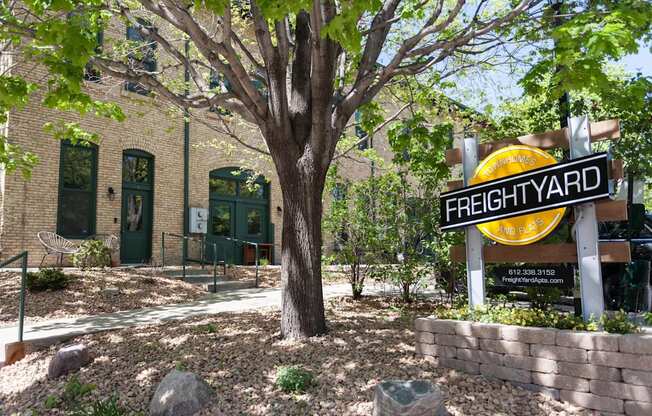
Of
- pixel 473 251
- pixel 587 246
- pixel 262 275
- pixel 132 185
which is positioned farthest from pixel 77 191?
pixel 587 246

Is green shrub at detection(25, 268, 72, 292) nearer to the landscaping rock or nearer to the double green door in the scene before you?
the landscaping rock

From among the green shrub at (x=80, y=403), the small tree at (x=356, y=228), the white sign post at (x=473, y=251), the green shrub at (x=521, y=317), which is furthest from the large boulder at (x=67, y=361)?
the small tree at (x=356, y=228)

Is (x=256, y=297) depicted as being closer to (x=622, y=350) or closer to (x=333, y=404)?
(x=333, y=404)

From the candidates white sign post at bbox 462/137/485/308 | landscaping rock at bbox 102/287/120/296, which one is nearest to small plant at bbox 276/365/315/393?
white sign post at bbox 462/137/485/308

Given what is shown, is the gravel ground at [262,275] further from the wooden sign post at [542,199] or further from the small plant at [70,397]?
the small plant at [70,397]

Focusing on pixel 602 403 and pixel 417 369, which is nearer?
pixel 602 403

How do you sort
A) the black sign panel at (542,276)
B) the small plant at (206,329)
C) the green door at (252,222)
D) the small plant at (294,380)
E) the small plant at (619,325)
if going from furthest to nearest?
the green door at (252,222), the small plant at (206,329), the black sign panel at (542,276), the small plant at (294,380), the small plant at (619,325)

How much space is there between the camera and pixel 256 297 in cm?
970

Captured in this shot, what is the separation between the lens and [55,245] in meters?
11.3

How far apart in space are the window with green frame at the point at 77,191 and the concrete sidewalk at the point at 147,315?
487 centimetres

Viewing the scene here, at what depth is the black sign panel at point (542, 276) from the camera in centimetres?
479

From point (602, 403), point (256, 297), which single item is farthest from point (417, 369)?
point (256, 297)

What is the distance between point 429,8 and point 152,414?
8984mm

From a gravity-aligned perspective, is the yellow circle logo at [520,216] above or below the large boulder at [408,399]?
above
